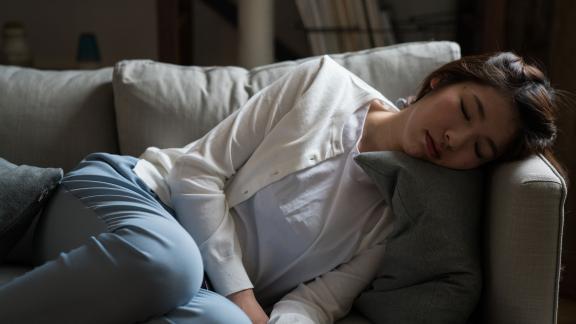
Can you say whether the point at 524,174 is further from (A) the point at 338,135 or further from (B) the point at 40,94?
(B) the point at 40,94

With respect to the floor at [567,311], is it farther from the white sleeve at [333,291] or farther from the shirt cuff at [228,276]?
the shirt cuff at [228,276]

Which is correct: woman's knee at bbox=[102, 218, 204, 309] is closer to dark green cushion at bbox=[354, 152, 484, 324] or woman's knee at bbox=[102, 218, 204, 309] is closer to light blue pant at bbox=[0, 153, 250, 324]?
light blue pant at bbox=[0, 153, 250, 324]

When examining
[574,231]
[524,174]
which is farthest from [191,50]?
[524,174]

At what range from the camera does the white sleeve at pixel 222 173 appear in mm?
1290

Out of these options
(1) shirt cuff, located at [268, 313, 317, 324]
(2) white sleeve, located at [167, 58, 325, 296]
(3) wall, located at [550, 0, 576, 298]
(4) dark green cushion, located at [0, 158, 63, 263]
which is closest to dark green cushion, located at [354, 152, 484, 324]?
(1) shirt cuff, located at [268, 313, 317, 324]

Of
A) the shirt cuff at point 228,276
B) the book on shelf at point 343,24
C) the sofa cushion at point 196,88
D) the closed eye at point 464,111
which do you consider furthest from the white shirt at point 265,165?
the book on shelf at point 343,24

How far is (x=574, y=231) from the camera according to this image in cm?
211

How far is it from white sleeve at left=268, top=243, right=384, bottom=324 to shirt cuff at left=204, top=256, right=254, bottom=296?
0.08 m

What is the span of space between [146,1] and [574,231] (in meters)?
1.69

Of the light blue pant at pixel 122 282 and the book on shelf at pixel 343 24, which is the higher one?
the book on shelf at pixel 343 24

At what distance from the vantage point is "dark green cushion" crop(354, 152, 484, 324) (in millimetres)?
1200

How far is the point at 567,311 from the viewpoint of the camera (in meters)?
2.07

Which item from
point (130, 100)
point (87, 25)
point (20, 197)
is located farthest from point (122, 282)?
point (87, 25)

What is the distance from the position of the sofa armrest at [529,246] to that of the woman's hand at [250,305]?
415mm
